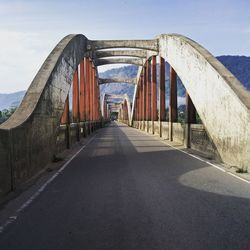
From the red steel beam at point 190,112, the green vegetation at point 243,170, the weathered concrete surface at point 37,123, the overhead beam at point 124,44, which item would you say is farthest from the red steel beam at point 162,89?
the green vegetation at point 243,170

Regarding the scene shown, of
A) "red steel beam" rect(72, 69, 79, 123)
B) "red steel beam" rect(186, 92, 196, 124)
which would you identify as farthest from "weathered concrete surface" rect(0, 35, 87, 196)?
"red steel beam" rect(72, 69, 79, 123)

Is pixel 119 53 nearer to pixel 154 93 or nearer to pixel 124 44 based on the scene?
pixel 154 93

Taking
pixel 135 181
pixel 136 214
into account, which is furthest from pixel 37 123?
pixel 136 214

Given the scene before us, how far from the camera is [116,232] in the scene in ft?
16.0

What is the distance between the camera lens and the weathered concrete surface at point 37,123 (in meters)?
8.13

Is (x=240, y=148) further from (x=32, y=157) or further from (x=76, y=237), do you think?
(x=76, y=237)

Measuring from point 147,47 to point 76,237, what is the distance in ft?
85.3

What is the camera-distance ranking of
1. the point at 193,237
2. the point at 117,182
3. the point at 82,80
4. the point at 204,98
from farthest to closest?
the point at 82,80
the point at 204,98
the point at 117,182
the point at 193,237

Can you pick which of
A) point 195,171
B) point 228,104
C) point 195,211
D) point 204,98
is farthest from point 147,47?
point 195,211

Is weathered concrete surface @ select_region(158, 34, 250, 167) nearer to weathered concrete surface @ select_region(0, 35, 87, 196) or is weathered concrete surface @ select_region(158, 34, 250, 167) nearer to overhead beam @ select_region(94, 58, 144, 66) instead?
weathered concrete surface @ select_region(0, 35, 87, 196)

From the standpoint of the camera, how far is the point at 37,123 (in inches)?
441

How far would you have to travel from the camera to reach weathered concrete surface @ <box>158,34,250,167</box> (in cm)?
1098

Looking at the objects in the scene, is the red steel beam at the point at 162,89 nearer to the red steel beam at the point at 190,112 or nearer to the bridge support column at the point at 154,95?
the bridge support column at the point at 154,95

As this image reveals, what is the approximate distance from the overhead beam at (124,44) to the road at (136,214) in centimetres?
2046
